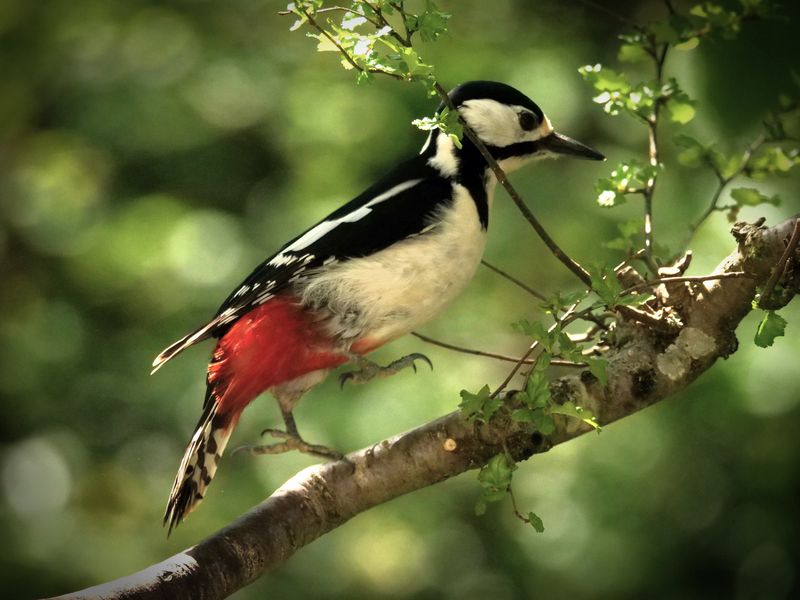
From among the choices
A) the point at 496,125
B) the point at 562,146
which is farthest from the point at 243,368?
the point at 562,146

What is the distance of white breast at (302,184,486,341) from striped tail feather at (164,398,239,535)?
14.9 inches

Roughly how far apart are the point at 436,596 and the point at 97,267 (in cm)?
188

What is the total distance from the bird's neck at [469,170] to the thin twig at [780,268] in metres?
0.96

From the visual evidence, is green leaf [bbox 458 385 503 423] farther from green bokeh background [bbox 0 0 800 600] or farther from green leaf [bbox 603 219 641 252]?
green bokeh background [bbox 0 0 800 600]

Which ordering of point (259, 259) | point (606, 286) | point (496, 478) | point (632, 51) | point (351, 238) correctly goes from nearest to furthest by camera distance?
point (606, 286)
point (496, 478)
point (632, 51)
point (351, 238)
point (259, 259)

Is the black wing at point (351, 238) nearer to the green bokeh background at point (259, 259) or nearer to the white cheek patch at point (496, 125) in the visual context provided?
the white cheek patch at point (496, 125)

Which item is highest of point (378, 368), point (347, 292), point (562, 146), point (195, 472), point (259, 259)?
point (562, 146)

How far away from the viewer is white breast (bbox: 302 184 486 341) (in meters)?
2.69

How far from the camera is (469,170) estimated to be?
2.89 meters

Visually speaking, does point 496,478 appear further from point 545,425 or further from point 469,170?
point 469,170

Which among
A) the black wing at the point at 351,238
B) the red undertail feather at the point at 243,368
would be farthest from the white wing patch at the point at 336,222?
the red undertail feather at the point at 243,368

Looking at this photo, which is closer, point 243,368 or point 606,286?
point 606,286

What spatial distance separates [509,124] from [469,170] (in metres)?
0.17

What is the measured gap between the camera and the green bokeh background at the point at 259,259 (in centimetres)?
403
